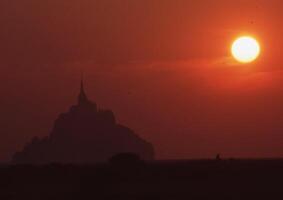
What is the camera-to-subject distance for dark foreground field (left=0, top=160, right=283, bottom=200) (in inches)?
1551

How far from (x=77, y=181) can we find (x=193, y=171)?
25.6 ft

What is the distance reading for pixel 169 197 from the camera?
1513 inches

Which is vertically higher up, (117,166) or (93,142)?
(93,142)

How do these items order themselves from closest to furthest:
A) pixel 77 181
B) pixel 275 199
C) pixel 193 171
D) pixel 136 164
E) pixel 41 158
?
pixel 275 199 → pixel 77 181 → pixel 193 171 → pixel 136 164 → pixel 41 158

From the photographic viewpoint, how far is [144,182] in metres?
44.5

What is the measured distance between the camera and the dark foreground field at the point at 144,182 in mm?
39406

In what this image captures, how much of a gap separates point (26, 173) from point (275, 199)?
59.6 feet

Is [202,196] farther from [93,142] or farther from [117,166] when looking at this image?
[93,142]

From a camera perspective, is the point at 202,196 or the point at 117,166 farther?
the point at 117,166

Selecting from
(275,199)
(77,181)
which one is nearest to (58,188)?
(77,181)

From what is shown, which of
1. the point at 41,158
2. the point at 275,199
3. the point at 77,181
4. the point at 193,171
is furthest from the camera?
the point at 41,158

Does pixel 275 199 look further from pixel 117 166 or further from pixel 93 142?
pixel 93 142

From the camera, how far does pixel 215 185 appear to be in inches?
1697

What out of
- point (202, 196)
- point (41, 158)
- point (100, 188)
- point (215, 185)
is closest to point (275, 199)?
point (202, 196)
